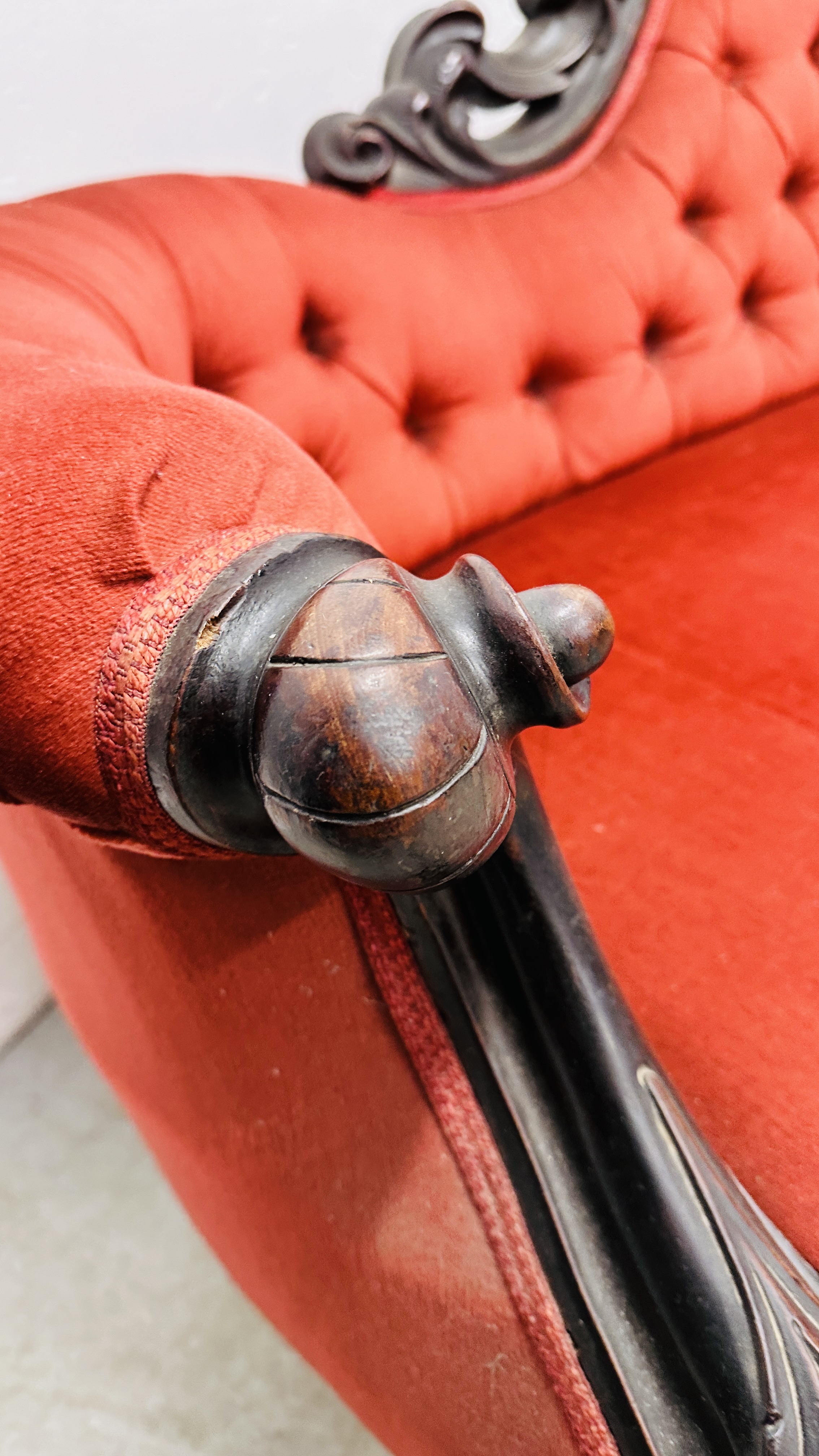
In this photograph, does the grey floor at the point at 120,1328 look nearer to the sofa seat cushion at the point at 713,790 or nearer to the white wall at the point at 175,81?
the sofa seat cushion at the point at 713,790

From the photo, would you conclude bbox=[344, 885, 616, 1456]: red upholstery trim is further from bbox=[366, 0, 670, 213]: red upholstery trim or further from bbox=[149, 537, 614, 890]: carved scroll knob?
bbox=[366, 0, 670, 213]: red upholstery trim

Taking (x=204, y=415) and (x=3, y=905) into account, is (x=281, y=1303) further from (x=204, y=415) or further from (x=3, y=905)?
(x=3, y=905)

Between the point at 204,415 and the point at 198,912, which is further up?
the point at 204,415

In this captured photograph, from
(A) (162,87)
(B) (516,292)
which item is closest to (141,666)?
(B) (516,292)

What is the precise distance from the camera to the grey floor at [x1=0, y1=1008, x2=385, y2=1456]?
2.30 feet

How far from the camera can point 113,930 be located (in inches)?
14.7

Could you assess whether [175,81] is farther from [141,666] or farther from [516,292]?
[141,666]

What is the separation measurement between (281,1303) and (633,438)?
2.61ft

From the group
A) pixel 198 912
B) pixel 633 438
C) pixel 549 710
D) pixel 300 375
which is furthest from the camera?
pixel 633 438

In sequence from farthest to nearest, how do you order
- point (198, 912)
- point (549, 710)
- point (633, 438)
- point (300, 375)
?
point (633, 438)
point (300, 375)
point (198, 912)
point (549, 710)

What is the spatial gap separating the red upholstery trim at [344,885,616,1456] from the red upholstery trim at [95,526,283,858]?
0.33ft

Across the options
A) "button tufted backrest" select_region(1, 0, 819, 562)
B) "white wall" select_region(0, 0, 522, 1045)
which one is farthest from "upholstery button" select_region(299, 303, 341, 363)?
"white wall" select_region(0, 0, 522, 1045)

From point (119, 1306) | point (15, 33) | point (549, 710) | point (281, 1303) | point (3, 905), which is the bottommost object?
point (119, 1306)

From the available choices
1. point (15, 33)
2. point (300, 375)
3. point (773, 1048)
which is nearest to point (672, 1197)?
point (773, 1048)
